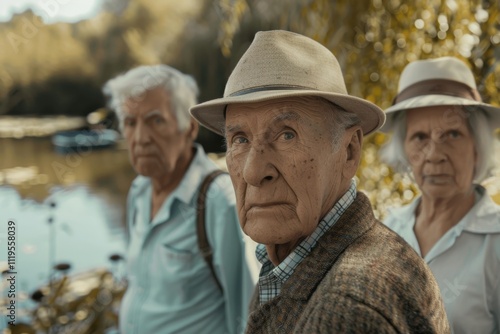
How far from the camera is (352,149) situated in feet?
4.15

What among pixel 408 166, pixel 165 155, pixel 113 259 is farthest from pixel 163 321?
pixel 408 166

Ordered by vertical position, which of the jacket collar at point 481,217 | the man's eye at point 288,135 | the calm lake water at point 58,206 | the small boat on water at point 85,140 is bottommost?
the calm lake water at point 58,206

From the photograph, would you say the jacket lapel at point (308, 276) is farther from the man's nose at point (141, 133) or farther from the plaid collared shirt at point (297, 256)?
the man's nose at point (141, 133)

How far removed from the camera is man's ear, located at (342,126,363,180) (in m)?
1.24

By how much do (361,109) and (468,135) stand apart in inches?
38.5

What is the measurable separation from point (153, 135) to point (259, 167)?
132cm

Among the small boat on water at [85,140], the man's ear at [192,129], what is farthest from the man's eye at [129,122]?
the small boat on water at [85,140]

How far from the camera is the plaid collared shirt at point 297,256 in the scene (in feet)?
3.77

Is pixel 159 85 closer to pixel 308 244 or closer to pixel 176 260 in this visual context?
pixel 176 260

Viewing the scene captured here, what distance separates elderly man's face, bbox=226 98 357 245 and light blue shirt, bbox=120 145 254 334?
0.99 m

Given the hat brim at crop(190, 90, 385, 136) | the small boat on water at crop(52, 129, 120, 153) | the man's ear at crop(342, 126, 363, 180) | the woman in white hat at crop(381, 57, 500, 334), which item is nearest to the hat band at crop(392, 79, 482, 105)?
the woman in white hat at crop(381, 57, 500, 334)

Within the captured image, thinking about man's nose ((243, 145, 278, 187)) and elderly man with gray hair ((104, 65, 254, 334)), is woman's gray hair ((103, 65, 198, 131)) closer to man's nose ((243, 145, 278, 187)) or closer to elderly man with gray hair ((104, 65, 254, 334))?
elderly man with gray hair ((104, 65, 254, 334))

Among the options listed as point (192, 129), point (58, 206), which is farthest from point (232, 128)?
point (58, 206)

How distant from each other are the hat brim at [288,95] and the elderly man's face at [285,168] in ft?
0.13
